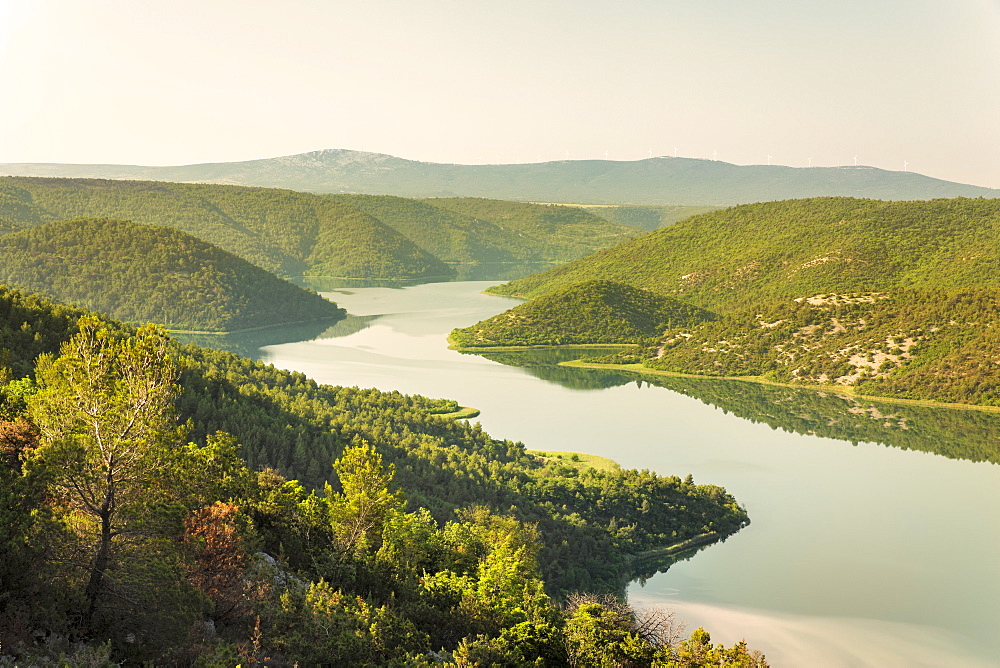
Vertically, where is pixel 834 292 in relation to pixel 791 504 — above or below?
above

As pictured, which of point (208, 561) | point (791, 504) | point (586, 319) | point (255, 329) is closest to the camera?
point (208, 561)

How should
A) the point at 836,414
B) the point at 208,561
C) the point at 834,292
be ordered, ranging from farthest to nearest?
the point at 834,292 < the point at 836,414 < the point at 208,561

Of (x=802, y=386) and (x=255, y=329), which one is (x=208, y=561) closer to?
(x=802, y=386)

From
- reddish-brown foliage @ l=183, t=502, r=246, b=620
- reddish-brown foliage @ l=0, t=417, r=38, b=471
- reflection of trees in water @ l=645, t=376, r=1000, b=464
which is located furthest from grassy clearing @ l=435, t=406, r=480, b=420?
reddish-brown foliage @ l=0, t=417, r=38, b=471

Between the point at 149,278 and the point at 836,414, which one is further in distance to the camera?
the point at 149,278

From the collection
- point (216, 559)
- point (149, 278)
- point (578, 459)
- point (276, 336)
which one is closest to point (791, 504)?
point (578, 459)

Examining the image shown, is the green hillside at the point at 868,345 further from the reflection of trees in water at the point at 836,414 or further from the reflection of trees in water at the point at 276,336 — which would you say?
the reflection of trees in water at the point at 276,336

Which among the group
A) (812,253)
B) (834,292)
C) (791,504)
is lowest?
(791,504)
